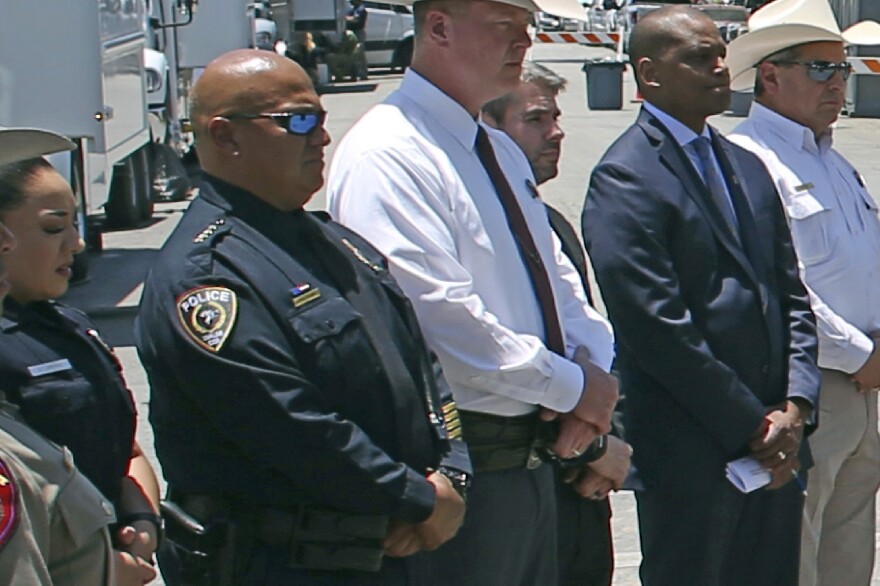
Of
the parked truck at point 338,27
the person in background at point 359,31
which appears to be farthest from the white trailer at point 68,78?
the person in background at point 359,31

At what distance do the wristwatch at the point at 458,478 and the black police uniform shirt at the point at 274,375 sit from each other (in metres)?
0.02

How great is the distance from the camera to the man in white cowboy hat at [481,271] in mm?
3182

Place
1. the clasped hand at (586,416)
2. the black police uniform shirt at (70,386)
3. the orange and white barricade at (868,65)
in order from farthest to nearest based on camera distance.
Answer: the orange and white barricade at (868,65)
the clasped hand at (586,416)
the black police uniform shirt at (70,386)

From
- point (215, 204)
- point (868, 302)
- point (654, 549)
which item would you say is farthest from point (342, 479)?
point (868, 302)

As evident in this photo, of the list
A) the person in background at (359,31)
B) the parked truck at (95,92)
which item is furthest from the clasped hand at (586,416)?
the person in background at (359,31)

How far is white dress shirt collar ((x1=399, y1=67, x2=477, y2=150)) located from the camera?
340 centimetres

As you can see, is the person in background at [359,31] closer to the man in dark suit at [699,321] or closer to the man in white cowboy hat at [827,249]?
the man in white cowboy hat at [827,249]

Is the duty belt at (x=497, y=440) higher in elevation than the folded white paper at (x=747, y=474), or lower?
higher

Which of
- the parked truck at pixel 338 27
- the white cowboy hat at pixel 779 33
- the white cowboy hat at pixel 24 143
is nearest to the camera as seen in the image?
the white cowboy hat at pixel 24 143

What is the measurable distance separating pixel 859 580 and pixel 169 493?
2.43 metres

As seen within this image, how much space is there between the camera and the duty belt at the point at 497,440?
10.8 ft

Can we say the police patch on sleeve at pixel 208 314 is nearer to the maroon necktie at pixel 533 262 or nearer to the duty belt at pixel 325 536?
the duty belt at pixel 325 536

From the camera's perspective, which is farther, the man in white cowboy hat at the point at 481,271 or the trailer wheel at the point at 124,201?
the trailer wheel at the point at 124,201

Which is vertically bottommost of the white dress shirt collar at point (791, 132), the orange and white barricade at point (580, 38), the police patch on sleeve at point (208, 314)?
the orange and white barricade at point (580, 38)
